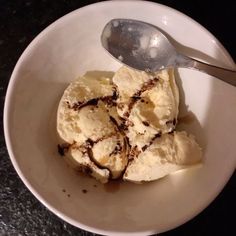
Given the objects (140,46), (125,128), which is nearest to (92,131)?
(125,128)

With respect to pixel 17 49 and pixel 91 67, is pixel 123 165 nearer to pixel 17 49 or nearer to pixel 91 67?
pixel 91 67

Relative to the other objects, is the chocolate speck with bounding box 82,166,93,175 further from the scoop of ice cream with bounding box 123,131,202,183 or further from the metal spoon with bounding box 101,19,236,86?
the metal spoon with bounding box 101,19,236,86

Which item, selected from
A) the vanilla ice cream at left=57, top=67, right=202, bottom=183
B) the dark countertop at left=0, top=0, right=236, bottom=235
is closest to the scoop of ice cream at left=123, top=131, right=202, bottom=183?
the vanilla ice cream at left=57, top=67, right=202, bottom=183

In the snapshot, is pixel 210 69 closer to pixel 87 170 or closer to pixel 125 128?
pixel 125 128

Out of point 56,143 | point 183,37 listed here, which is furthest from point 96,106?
point 183,37

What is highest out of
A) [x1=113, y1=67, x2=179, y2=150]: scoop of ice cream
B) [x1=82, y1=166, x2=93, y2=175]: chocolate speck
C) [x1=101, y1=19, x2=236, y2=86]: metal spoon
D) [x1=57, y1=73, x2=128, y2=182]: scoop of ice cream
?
[x1=101, y1=19, x2=236, y2=86]: metal spoon

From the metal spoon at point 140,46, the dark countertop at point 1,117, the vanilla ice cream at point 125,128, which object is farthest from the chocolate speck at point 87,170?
the metal spoon at point 140,46

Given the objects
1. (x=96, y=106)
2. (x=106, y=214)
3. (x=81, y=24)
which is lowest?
(x=106, y=214)
